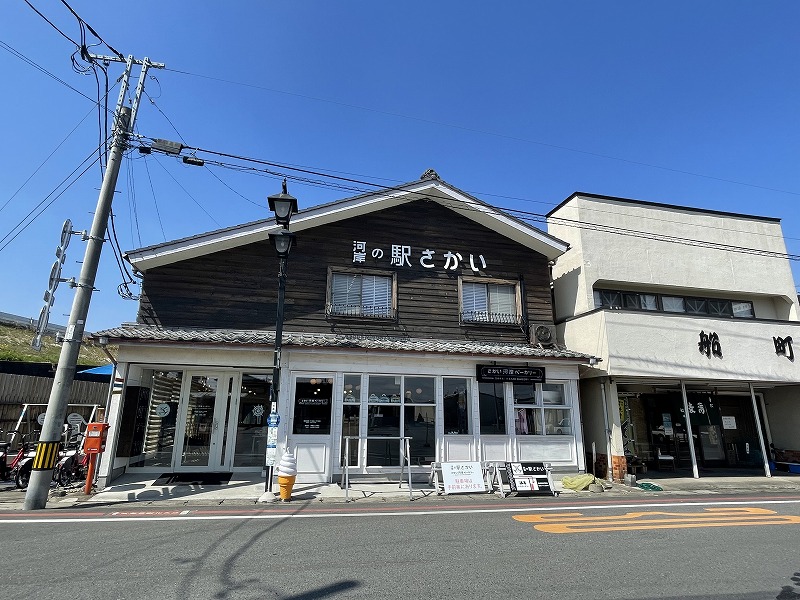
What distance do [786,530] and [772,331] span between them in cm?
915

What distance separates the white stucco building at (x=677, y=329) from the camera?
12.5m

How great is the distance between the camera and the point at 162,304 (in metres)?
11.5

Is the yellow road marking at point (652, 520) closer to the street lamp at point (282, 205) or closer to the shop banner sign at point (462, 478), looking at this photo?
the shop banner sign at point (462, 478)

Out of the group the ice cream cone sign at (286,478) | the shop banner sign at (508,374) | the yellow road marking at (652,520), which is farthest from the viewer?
the shop banner sign at (508,374)

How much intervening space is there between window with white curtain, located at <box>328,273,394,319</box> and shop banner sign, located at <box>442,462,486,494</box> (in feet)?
15.1

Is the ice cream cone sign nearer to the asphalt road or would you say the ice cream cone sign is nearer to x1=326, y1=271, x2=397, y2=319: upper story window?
the asphalt road

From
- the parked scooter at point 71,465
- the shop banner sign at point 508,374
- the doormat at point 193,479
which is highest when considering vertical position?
the shop banner sign at point 508,374

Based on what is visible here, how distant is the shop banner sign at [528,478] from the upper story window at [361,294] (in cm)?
522

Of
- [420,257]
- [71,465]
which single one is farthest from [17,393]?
[420,257]

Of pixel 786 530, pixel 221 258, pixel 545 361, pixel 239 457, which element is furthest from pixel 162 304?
pixel 786 530

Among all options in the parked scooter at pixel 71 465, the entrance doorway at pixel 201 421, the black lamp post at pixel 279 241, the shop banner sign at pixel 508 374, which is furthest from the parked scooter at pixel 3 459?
the shop banner sign at pixel 508 374

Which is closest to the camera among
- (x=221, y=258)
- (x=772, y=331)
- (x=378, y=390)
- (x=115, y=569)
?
(x=115, y=569)

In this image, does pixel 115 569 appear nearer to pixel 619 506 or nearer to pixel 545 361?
pixel 619 506

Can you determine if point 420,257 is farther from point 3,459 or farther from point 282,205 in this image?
point 3,459
